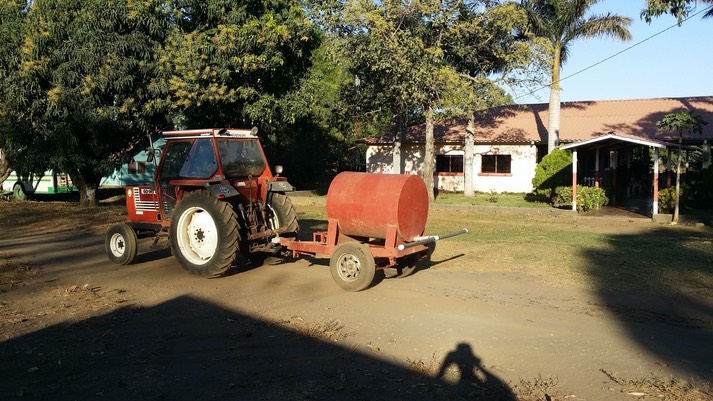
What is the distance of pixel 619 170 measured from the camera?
26.3 m

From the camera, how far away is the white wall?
29969 millimetres

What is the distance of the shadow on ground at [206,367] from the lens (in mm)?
4672

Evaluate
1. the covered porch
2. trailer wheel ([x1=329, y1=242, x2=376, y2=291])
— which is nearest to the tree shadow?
trailer wheel ([x1=329, y1=242, x2=376, y2=291])

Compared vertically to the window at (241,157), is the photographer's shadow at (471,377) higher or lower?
lower

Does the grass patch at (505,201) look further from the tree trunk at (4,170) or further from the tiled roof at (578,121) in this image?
the tree trunk at (4,170)

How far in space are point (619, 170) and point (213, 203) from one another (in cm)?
2257

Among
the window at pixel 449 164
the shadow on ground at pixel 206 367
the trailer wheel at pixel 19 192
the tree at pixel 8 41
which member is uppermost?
the tree at pixel 8 41

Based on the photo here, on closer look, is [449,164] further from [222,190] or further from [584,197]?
[222,190]

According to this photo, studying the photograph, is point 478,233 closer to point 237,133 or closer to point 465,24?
point 237,133

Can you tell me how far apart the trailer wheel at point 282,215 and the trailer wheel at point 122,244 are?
250cm

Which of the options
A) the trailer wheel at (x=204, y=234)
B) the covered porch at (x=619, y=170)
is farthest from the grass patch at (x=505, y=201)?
the trailer wheel at (x=204, y=234)

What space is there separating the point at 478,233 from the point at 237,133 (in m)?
7.40

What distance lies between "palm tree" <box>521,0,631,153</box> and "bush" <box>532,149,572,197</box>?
3910mm

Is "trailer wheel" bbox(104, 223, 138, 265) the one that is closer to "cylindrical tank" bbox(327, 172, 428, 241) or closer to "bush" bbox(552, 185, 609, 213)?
"cylindrical tank" bbox(327, 172, 428, 241)
